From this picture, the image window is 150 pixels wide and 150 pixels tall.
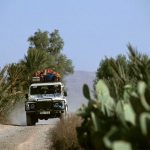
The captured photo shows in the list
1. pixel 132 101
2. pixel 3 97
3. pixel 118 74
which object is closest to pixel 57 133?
pixel 118 74

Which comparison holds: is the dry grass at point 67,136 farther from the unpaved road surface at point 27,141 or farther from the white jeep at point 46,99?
the white jeep at point 46,99

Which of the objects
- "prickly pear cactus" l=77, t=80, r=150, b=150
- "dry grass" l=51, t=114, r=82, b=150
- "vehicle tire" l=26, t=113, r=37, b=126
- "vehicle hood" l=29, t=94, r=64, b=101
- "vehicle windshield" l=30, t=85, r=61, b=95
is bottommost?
"prickly pear cactus" l=77, t=80, r=150, b=150

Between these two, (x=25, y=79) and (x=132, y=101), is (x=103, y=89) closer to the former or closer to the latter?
(x=132, y=101)

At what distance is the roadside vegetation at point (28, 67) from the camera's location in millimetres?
29259

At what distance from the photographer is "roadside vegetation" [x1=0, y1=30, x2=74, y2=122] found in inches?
1152

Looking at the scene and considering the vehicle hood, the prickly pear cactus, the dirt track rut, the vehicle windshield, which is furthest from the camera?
the vehicle windshield

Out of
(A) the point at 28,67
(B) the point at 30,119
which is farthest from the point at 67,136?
(A) the point at 28,67

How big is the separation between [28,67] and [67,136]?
93.4 feet

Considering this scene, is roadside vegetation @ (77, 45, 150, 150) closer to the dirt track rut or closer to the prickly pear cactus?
the prickly pear cactus

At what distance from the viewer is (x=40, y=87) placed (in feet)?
81.6

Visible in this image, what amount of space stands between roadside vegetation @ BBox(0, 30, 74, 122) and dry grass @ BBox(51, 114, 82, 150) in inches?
524

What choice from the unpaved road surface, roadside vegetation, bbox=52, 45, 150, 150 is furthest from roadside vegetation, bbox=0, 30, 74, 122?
roadside vegetation, bbox=52, 45, 150, 150

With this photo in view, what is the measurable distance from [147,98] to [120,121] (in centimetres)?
53

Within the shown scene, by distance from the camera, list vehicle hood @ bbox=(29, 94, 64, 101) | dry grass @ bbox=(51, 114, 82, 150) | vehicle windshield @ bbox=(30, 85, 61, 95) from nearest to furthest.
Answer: dry grass @ bbox=(51, 114, 82, 150) < vehicle hood @ bbox=(29, 94, 64, 101) < vehicle windshield @ bbox=(30, 85, 61, 95)
